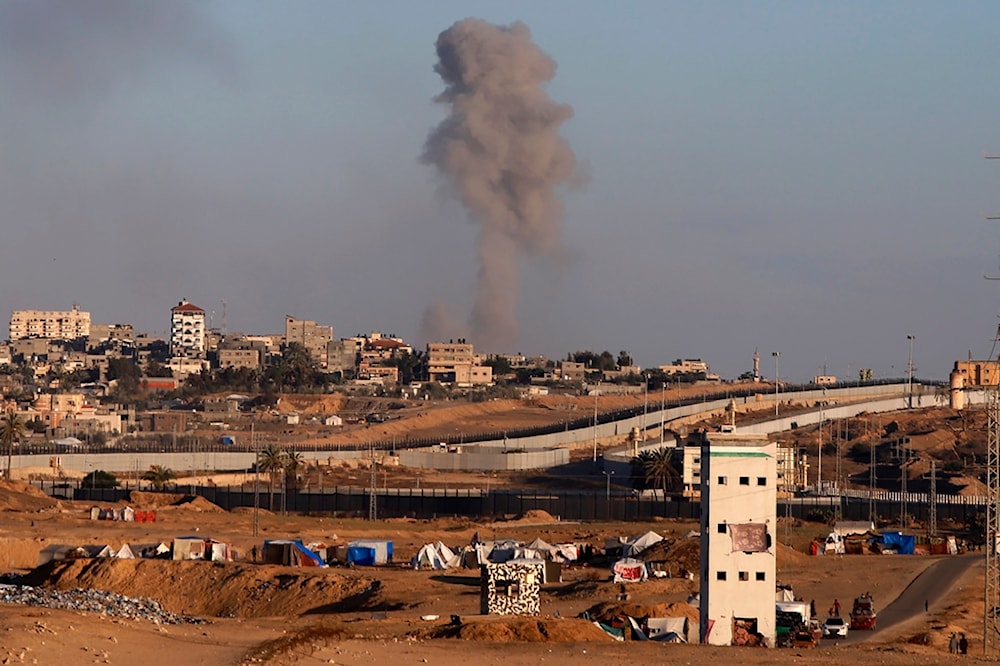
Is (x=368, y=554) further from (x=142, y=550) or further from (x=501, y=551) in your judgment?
(x=142, y=550)

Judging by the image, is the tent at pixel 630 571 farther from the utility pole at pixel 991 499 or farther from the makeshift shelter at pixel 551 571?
the utility pole at pixel 991 499

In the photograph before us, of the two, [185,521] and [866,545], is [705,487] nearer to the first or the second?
[866,545]

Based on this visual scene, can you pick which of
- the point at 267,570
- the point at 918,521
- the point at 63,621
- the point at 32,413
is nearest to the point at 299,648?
the point at 63,621

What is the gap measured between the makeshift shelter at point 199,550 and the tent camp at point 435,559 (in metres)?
6.78

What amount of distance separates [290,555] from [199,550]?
3.52m

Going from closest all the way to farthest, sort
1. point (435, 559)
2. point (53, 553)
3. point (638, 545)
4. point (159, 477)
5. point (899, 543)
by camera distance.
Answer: point (435, 559)
point (53, 553)
point (638, 545)
point (899, 543)
point (159, 477)

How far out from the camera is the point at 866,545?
6769 cm

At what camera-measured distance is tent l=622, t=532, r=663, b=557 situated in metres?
61.4

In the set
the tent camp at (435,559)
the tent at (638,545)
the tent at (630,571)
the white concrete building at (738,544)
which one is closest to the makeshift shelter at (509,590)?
the white concrete building at (738,544)

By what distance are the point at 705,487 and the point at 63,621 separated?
1515 cm

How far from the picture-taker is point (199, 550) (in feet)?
194

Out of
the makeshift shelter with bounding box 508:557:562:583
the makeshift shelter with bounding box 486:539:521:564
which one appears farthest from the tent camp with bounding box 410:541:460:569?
the makeshift shelter with bounding box 508:557:562:583

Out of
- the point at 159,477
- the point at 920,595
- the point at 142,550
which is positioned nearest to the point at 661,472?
the point at 159,477

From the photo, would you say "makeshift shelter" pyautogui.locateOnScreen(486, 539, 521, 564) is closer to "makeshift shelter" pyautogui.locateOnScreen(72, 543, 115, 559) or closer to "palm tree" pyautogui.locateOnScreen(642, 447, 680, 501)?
"makeshift shelter" pyautogui.locateOnScreen(72, 543, 115, 559)
